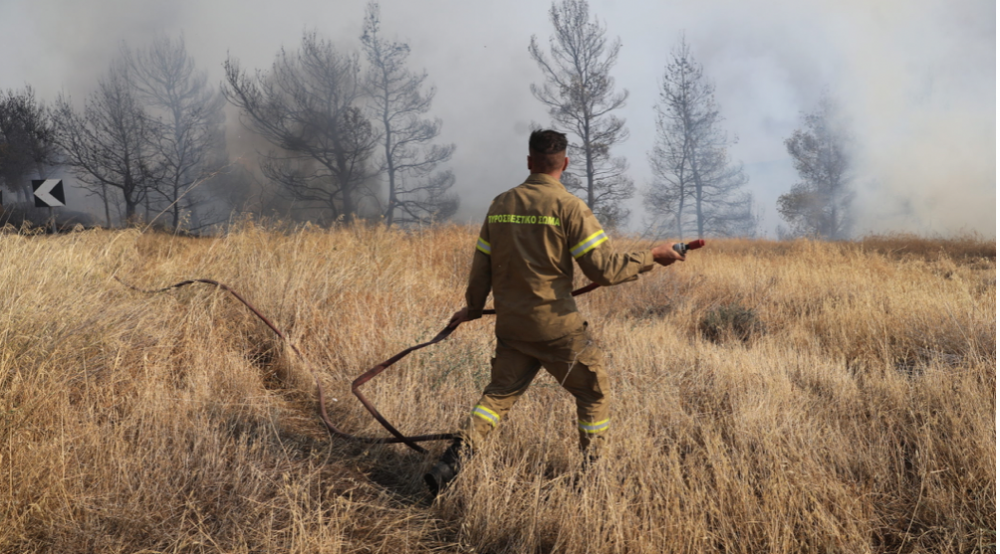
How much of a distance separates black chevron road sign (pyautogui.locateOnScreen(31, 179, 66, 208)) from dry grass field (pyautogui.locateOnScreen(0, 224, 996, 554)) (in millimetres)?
7122

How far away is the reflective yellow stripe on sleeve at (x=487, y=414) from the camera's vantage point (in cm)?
267

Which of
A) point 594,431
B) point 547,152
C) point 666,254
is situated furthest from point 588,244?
point 594,431

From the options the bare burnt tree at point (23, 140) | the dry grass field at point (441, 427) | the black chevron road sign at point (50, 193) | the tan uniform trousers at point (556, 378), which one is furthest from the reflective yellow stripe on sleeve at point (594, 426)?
the bare burnt tree at point (23, 140)

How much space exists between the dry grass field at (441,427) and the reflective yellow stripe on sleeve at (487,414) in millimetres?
184

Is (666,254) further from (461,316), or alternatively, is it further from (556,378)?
(461,316)

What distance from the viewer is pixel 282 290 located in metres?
5.69

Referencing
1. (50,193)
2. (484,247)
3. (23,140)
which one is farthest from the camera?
(23,140)

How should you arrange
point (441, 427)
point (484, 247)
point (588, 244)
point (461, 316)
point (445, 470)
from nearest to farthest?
1. point (588, 244)
2. point (445, 470)
3. point (484, 247)
4. point (461, 316)
5. point (441, 427)

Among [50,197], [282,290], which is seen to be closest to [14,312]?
[282,290]

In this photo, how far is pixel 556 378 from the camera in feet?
8.84

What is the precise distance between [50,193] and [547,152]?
43.0 ft

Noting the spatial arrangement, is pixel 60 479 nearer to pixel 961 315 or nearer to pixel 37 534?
pixel 37 534

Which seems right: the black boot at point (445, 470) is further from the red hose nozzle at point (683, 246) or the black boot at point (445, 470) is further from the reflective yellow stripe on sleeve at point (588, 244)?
the red hose nozzle at point (683, 246)

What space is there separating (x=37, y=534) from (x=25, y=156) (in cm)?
3057
